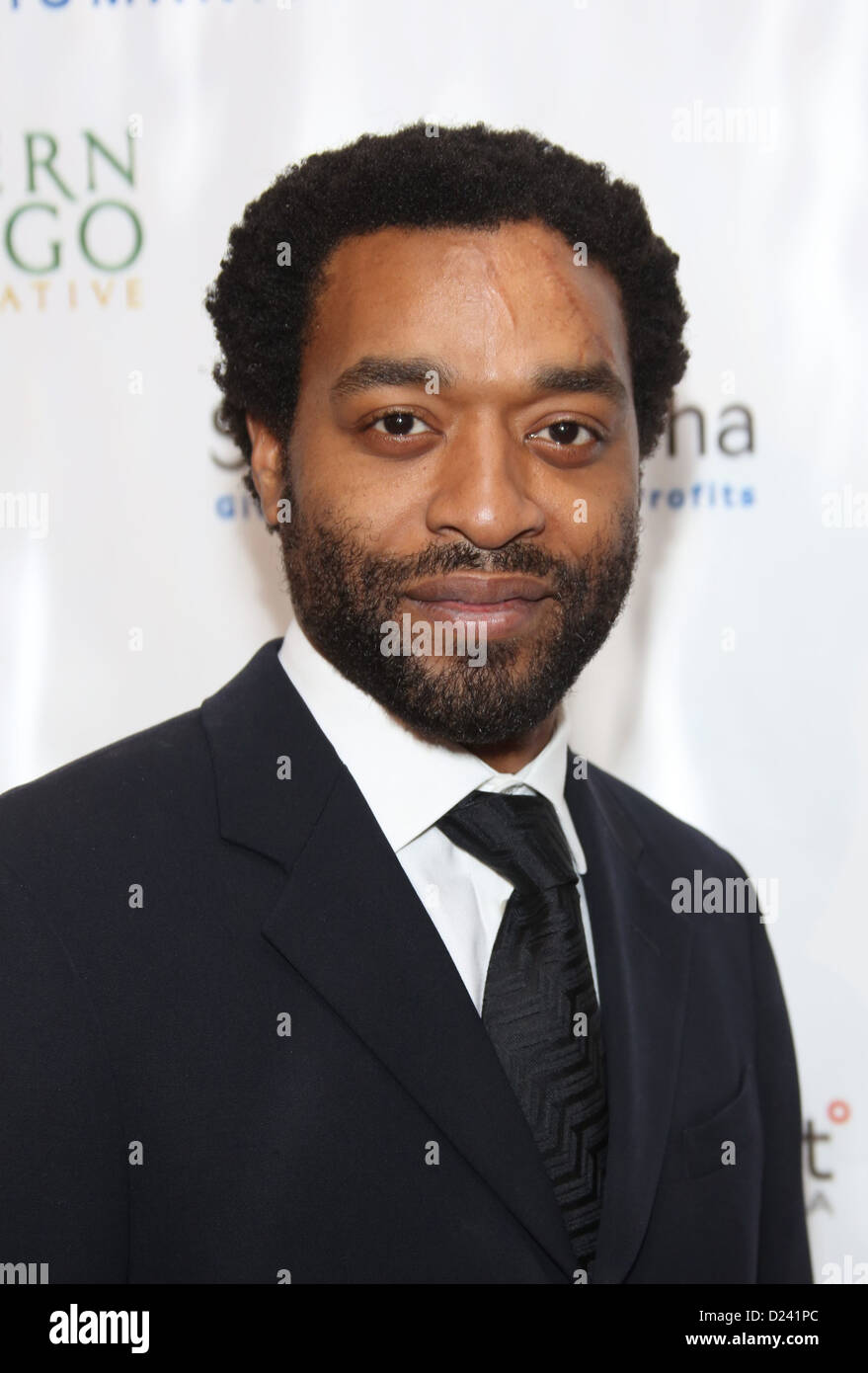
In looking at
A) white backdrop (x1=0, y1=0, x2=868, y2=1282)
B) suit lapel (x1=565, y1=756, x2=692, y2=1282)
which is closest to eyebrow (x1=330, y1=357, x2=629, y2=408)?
suit lapel (x1=565, y1=756, x2=692, y2=1282)

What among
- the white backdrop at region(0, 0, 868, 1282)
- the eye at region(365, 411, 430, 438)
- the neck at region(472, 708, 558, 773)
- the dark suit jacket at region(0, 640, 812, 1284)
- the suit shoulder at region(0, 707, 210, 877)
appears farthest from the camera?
the white backdrop at region(0, 0, 868, 1282)

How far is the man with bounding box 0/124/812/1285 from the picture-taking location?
1.40 meters

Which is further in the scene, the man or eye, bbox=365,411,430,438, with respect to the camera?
eye, bbox=365,411,430,438

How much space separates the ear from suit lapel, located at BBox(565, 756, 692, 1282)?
1.80 feet

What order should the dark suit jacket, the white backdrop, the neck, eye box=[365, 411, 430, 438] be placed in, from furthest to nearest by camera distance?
the white backdrop < the neck < eye box=[365, 411, 430, 438] < the dark suit jacket

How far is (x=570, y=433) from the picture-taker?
162 cm

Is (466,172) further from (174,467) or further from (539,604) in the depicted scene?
(174,467)

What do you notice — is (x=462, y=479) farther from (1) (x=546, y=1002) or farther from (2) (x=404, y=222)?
(1) (x=546, y=1002)

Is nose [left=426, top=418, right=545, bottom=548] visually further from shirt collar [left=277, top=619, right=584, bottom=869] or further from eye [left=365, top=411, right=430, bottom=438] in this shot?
shirt collar [left=277, top=619, right=584, bottom=869]

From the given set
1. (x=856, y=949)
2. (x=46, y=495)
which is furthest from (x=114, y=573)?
(x=856, y=949)

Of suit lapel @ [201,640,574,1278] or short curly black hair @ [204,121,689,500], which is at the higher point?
short curly black hair @ [204,121,689,500]

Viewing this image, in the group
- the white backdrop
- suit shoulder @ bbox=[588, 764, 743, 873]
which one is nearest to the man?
suit shoulder @ bbox=[588, 764, 743, 873]

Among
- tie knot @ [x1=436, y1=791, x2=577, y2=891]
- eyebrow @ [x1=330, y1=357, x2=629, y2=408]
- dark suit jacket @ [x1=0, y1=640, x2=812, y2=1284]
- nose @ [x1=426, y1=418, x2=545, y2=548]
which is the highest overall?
eyebrow @ [x1=330, y1=357, x2=629, y2=408]

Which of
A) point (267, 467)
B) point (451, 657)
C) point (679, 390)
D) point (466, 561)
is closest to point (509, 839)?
point (451, 657)
